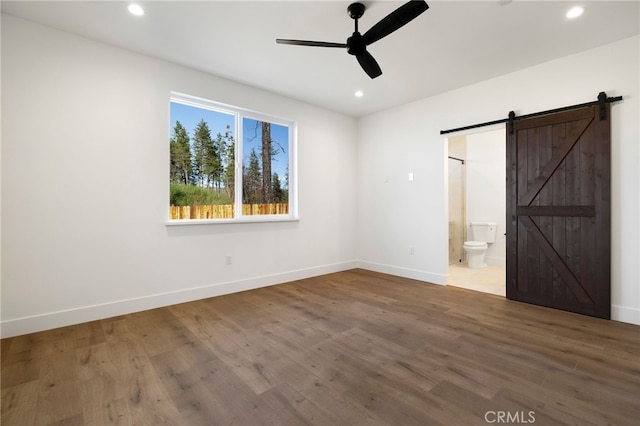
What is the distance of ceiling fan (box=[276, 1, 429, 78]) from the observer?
1.98m

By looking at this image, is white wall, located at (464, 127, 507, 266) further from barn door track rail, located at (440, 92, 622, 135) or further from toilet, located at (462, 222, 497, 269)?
barn door track rail, located at (440, 92, 622, 135)

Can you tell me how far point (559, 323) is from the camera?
2863mm

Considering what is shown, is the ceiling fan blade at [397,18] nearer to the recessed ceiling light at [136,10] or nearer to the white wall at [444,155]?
the white wall at [444,155]

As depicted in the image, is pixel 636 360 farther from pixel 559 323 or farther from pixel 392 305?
pixel 392 305

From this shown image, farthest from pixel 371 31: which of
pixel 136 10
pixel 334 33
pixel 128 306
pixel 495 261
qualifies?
pixel 495 261

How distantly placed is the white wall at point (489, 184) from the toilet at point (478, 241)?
0.14 metres

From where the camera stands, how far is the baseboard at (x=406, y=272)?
4324 mm

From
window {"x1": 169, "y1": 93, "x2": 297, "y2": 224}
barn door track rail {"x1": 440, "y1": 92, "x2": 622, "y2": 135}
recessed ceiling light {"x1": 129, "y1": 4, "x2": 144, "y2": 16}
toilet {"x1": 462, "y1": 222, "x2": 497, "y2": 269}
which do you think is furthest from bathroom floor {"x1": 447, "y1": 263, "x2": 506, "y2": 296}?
recessed ceiling light {"x1": 129, "y1": 4, "x2": 144, "y2": 16}

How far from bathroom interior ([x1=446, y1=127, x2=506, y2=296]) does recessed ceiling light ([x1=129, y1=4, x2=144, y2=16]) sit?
17.0 feet

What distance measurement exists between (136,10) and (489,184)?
5.97m

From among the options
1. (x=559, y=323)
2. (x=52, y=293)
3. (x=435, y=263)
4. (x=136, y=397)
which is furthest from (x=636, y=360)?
(x=52, y=293)

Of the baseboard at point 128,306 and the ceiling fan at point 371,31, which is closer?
the ceiling fan at point 371,31

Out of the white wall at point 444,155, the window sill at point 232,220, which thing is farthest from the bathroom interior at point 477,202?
the window sill at point 232,220

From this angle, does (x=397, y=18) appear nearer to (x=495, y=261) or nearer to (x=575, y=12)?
(x=575, y=12)
